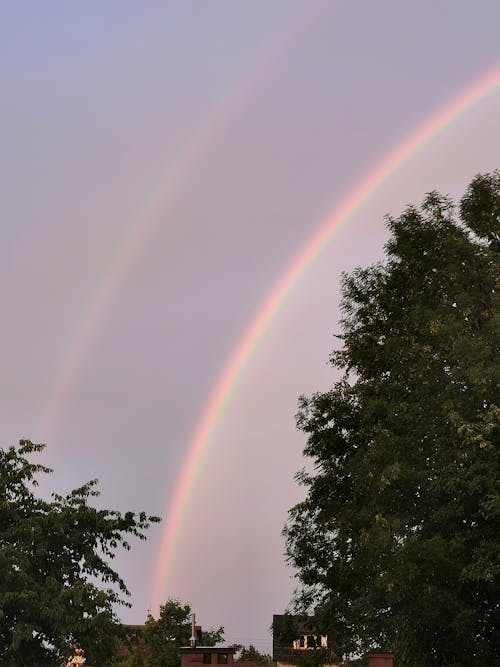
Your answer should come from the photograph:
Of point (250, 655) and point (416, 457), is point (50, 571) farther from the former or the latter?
point (250, 655)

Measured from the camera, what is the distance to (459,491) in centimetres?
2472

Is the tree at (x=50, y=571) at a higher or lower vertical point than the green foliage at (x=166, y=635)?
lower

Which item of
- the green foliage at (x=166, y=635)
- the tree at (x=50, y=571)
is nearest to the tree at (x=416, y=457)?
the tree at (x=50, y=571)

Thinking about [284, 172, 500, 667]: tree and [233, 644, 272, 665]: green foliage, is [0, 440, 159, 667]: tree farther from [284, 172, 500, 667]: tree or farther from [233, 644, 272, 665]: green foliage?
[233, 644, 272, 665]: green foliage

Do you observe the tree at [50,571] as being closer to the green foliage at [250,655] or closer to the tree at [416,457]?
the tree at [416,457]

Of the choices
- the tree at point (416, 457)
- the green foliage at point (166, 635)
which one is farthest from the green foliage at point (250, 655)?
the tree at point (416, 457)

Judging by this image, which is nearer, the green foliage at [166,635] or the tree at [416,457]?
the tree at [416,457]

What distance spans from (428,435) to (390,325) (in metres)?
5.20

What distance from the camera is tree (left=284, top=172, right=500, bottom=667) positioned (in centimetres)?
2434

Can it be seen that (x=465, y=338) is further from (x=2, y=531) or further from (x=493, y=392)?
(x=2, y=531)

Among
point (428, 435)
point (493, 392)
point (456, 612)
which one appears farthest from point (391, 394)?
point (456, 612)

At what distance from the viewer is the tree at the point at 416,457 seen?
24344 mm

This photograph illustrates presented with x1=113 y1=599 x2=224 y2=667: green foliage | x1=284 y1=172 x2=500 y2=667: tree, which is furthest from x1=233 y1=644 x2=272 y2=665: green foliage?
x1=284 y1=172 x2=500 y2=667: tree

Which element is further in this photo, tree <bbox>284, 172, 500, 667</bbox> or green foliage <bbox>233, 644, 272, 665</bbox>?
green foliage <bbox>233, 644, 272, 665</bbox>
